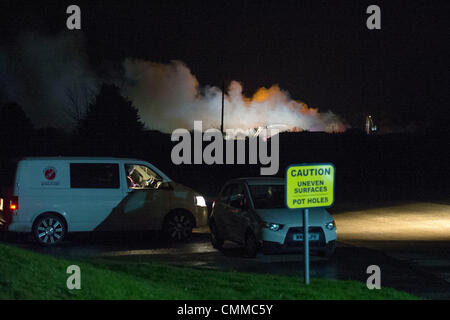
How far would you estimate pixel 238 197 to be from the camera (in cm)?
1398

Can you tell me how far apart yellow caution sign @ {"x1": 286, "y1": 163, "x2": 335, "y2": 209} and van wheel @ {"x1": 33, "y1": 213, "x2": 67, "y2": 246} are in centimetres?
820

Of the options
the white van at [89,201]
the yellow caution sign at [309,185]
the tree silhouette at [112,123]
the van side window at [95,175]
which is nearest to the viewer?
the yellow caution sign at [309,185]

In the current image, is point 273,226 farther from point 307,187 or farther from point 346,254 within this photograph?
point 307,187

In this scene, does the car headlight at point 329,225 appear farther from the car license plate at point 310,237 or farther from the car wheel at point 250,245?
the car wheel at point 250,245

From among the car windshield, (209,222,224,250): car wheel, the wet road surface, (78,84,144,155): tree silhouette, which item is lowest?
the wet road surface

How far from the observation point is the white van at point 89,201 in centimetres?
1473

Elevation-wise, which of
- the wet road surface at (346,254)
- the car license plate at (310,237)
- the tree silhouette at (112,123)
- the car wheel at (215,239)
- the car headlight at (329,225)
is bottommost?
the wet road surface at (346,254)

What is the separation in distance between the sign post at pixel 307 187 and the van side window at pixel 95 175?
7693 millimetres

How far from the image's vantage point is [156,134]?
6084cm

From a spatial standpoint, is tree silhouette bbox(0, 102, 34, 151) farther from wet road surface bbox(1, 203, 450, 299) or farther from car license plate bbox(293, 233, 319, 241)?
car license plate bbox(293, 233, 319, 241)

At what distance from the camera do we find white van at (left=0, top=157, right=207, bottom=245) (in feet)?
48.3

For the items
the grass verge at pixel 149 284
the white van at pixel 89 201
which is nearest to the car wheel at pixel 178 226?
the white van at pixel 89 201

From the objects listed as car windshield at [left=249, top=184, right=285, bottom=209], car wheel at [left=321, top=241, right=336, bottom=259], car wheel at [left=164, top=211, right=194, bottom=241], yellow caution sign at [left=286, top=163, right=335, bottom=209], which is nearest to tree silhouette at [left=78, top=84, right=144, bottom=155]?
car wheel at [left=164, top=211, right=194, bottom=241]
